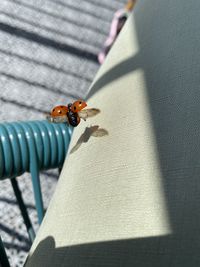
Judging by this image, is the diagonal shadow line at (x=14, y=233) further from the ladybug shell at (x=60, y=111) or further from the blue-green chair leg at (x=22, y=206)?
the ladybug shell at (x=60, y=111)

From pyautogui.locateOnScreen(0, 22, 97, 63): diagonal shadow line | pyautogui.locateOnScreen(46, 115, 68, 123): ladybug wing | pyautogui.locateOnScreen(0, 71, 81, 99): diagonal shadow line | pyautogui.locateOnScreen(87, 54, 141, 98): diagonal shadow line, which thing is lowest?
pyautogui.locateOnScreen(46, 115, 68, 123): ladybug wing

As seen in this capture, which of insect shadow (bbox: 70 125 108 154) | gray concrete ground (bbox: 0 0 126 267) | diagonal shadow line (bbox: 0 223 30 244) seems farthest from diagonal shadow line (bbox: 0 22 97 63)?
insect shadow (bbox: 70 125 108 154)

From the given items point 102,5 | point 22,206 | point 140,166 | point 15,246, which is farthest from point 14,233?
point 102,5

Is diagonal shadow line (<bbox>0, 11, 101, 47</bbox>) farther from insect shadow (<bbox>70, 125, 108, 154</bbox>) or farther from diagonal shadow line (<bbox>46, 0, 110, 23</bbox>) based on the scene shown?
insect shadow (<bbox>70, 125, 108, 154</bbox>)

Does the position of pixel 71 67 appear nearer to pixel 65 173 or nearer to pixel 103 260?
pixel 65 173

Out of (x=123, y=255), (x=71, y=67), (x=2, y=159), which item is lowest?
(x=123, y=255)

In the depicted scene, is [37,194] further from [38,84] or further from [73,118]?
[38,84]

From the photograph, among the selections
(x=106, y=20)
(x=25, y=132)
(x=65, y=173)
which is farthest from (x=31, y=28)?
(x=65, y=173)
